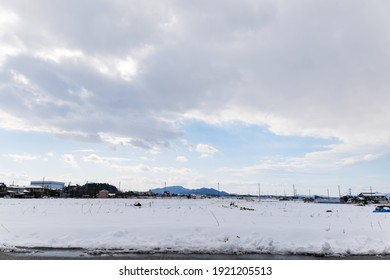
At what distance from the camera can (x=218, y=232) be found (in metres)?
12.1

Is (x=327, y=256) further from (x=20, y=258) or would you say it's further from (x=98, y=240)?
(x=20, y=258)

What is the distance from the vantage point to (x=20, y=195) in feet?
342

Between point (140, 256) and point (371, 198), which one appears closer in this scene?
point (140, 256)

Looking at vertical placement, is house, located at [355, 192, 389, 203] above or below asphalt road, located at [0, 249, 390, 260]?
above

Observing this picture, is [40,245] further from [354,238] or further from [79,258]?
[354,238]

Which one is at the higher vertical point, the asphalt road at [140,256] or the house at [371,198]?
the house at [371,198]

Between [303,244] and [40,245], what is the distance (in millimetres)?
9425

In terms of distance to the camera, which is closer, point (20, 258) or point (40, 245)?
point (20, 258)

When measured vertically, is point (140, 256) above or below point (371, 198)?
below

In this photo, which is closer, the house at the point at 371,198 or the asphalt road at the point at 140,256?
the asphalt road at the point at 140,256

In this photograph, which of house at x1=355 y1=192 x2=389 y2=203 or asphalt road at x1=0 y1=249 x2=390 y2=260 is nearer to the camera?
asphalt road at x1=0 y1=249 x2=390 y2=260
